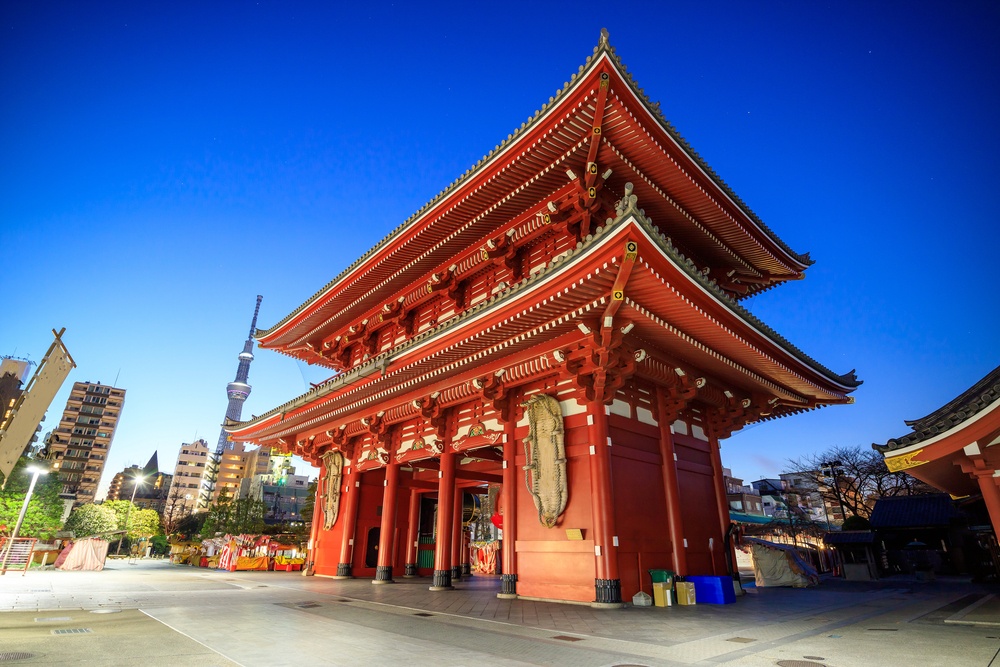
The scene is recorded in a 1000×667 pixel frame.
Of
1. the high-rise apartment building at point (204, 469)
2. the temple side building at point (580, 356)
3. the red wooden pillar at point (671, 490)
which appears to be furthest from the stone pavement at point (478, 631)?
the high-rise apartment building at point (204, 469)

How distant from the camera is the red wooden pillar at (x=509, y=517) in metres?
12.0

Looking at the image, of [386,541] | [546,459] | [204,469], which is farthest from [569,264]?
[204,469]

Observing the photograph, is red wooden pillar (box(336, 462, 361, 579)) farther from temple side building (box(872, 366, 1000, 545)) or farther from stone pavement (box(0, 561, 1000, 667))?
temple side building (box(872, 366, 1000, 545))

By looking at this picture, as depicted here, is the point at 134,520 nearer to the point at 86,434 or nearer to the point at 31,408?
the point at 86,434

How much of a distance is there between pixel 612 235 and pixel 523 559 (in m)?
8.27

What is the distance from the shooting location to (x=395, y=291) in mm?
19234

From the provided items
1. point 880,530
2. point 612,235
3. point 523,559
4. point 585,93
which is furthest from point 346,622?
point 880,530

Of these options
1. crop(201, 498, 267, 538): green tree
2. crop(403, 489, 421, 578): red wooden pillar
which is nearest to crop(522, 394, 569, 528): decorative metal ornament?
crop(403, 489, 421, 578): red wooden pillar

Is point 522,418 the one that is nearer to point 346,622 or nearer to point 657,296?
point 657,296

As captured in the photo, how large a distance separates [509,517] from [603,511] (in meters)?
2.84

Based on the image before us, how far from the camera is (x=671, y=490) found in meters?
12.4

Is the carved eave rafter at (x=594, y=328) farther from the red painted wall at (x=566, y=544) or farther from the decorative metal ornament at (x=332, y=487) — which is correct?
the decorative metal ornament at (x=332, y=487)

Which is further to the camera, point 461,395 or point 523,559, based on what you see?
point 461,395

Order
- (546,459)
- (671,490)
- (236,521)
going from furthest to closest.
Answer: (236,521) → (671,490) → (546,459)
